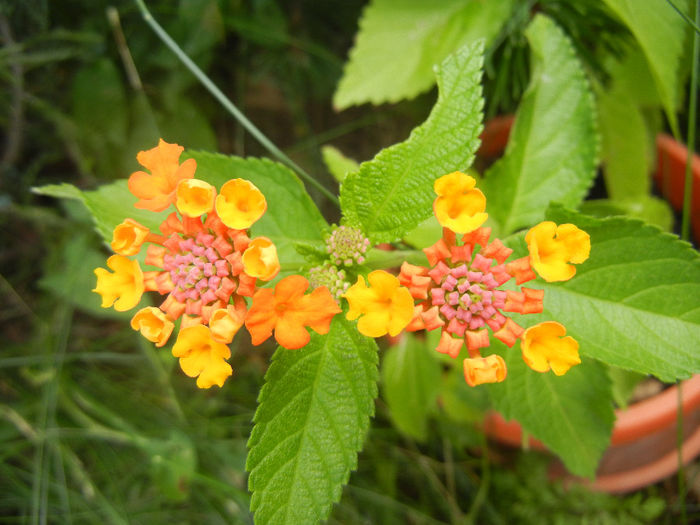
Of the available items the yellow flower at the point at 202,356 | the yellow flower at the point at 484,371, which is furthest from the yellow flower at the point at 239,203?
the yellow flower at the point at 484,371

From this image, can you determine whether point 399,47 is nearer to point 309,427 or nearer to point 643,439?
point 309,427

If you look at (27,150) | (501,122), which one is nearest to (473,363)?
(501,122)

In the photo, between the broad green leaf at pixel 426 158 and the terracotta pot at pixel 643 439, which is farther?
the terracotta pot at pixel 643 439

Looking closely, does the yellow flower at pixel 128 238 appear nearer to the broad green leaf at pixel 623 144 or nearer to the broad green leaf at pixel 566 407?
the broad green leaf at pixel 566 407

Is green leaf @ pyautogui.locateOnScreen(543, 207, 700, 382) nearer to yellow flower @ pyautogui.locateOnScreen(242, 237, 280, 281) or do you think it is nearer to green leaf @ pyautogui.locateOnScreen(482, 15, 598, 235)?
green leaf @ pyautogui.locateOnScreen(482, 15, 598, 235)

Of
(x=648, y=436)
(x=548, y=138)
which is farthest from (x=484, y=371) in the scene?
(x=648, y=436)
